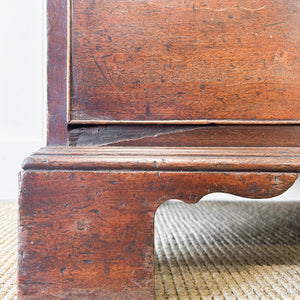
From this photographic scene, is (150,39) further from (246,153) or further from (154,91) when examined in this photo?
(246,153)

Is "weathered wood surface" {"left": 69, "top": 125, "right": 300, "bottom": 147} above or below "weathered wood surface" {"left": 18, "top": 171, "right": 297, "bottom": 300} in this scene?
above

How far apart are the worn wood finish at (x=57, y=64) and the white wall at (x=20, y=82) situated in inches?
31.2

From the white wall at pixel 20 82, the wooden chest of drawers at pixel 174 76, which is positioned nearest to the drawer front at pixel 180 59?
the wooden chest of drawers at pixel 174 76

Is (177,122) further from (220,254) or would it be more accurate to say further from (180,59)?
(220,254)

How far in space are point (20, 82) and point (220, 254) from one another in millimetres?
957

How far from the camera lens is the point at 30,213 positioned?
0.41 metres

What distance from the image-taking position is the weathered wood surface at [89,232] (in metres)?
0.40

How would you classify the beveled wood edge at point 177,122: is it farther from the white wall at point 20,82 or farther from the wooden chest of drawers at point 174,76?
the white wall at point 20,82

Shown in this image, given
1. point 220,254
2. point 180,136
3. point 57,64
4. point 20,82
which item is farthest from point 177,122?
point 20,82

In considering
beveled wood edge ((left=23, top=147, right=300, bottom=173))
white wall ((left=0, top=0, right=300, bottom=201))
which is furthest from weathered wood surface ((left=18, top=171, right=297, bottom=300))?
white wall ((left=0, top=0, right=300, bottom=201))

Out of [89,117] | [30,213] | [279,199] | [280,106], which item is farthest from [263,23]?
[279,199]

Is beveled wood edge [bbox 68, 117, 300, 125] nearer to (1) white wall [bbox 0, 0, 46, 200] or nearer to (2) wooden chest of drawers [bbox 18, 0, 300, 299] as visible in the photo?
(2) wooden chest of drawers [bbox 18, 0, 300, 299]

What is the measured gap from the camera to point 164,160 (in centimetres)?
42

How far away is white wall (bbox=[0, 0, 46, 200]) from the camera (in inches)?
48.2
